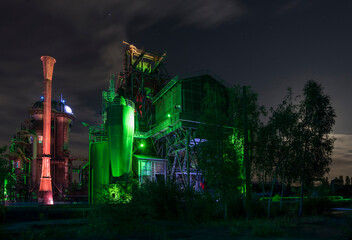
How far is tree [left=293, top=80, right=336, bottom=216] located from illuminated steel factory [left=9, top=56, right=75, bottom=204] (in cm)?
4653

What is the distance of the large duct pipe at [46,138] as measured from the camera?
4853cm

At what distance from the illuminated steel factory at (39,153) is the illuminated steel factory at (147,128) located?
1254 centimetres

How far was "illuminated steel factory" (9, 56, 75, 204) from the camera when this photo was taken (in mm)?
59906

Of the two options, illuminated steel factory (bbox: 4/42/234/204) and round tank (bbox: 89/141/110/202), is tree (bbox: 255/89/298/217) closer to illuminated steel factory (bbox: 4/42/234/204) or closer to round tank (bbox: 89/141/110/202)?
illuminated steel factory (bbox: 4/42/234/204)

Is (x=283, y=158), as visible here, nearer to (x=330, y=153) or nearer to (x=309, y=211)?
(x=330, y=153)

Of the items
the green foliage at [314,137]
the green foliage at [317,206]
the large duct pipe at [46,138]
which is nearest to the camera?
the green foliage at [314,137]

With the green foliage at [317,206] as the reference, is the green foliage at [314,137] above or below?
above

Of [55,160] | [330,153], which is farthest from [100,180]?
[330,153]

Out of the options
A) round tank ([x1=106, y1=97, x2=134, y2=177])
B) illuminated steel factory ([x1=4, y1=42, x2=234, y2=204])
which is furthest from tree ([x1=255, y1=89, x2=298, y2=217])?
round tank ([x1=106, y1=97, x2=134, y2=177])

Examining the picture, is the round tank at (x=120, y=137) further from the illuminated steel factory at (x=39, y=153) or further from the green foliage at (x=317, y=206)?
the green foliage at (x=317, y=206)

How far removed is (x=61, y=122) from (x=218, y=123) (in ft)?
167

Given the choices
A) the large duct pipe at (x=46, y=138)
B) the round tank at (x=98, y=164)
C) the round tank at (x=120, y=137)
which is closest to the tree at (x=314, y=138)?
the round tank at (x=120, y=137)

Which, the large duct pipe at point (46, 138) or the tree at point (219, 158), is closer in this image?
the tree at point (219, 158)

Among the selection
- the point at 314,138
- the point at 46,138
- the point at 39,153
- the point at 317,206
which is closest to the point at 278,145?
the point at 314,138
